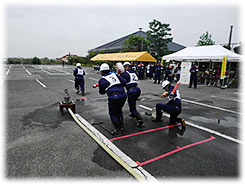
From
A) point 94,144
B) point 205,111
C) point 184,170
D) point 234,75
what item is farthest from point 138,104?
point 234,75

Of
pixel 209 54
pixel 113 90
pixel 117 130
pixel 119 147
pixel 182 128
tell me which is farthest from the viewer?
pixel 209 54

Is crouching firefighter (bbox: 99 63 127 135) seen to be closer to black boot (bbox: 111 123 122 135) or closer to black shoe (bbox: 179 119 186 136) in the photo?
black boot (bbox: 111 123 122 135)

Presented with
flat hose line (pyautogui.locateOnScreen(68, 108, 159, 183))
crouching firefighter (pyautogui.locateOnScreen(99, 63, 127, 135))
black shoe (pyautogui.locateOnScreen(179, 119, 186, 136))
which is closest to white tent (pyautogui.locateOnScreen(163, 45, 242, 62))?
black shoe (pyautogui.locateOnScreen(179, 119, 186, 136))

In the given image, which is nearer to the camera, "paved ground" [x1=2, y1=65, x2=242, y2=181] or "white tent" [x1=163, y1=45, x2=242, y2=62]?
"paved ground" [x1=2, y1=65, x2=242, y2=181]

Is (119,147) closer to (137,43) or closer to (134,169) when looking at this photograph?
(134,169)

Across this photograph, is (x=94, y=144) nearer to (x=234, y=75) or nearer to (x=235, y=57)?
(x=235, y=57)

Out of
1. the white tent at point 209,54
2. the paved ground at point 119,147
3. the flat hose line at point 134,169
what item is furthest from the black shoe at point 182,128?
the white tent at point 209,54

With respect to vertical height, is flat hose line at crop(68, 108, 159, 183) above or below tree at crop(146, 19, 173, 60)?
below

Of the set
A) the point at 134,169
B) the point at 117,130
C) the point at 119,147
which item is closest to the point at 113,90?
the point at 117,130

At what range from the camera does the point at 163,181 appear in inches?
117

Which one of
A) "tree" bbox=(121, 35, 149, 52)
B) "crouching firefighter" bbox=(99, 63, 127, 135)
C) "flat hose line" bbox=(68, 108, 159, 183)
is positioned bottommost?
"flat hose line" bbox=(68, 108, 159, 183)

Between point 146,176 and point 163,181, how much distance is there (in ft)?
1.02

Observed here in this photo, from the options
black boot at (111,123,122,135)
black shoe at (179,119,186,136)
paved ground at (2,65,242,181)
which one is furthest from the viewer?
black shoe at (179,119,186,136)

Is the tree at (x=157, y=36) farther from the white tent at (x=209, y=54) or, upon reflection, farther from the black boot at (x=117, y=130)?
the black boot at (x=117, y=130)
